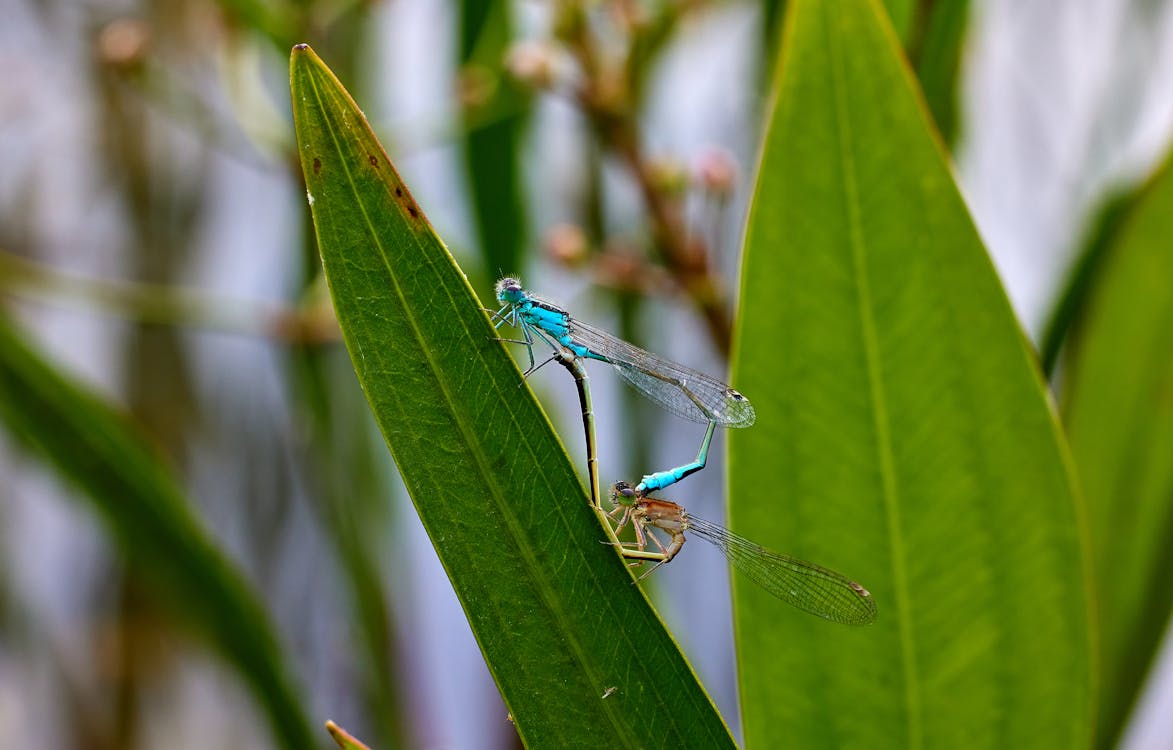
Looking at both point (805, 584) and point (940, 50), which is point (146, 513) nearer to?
point (805, 584)

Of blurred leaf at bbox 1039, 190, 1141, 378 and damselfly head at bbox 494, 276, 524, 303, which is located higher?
damselfly head at bbox 494, 276, 524, 303

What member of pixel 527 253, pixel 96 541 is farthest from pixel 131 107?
pixel 527 253

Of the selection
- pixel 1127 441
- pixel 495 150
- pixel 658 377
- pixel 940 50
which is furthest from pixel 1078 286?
pixel 495 150

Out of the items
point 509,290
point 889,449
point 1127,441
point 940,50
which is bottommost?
point 1127,441

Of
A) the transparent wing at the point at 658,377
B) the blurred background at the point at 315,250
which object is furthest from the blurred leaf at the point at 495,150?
the transparent wing at the point at 658,377

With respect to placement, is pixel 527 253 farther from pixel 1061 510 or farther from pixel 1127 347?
pixel 1061 510

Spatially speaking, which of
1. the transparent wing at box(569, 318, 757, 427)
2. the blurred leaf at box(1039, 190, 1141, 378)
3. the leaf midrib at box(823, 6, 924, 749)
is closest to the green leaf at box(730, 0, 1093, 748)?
the leaf midrib at box(823, 6, 924, 749)

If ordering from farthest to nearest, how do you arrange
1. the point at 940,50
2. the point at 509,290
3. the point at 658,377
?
the point at 658,377, the point at 509,290, the point at 940,50

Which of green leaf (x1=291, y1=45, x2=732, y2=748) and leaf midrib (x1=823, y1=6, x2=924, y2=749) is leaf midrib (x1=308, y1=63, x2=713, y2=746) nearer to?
green leaf (x1=291, y1=45, x2=732, y2=748)
